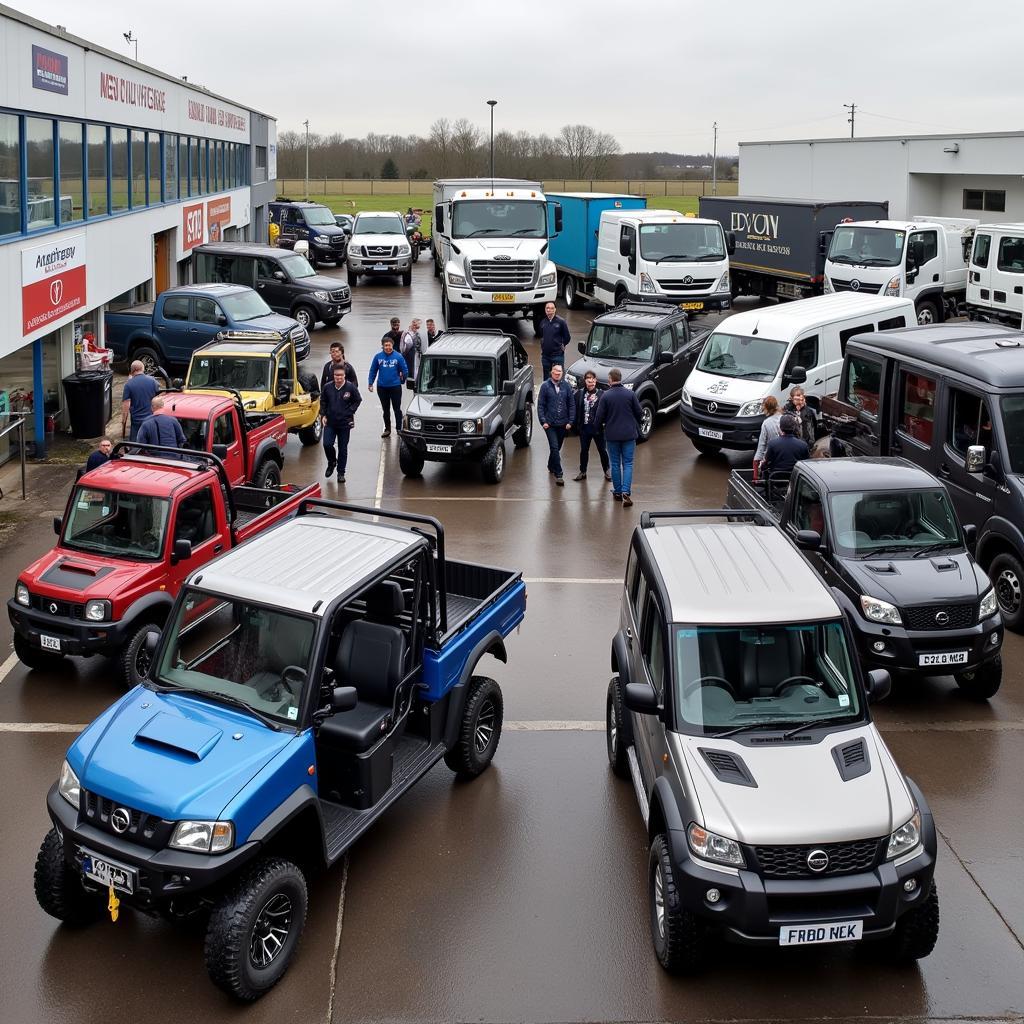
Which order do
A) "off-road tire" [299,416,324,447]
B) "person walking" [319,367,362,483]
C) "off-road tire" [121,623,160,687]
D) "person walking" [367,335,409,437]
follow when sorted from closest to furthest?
"off-road tire" [121,623,160,687], "person walking" [319,367,362,483], "person walking" [367,335,409,437], "off-road tire" [299,416,324,447]

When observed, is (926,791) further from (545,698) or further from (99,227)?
(99,227)

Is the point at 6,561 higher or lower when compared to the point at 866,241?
lower

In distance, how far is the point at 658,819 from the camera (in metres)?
6.40

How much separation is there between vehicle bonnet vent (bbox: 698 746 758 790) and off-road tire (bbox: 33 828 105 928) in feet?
10.6

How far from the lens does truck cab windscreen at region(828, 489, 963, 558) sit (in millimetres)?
9828

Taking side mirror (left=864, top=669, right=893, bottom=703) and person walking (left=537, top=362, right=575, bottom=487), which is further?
person walking (left=537, top=362, right=575, bottom=487)

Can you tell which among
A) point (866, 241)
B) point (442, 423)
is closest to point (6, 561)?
point (442, 423)

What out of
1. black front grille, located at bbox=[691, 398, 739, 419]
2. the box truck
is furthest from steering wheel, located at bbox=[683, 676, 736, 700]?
the box truck

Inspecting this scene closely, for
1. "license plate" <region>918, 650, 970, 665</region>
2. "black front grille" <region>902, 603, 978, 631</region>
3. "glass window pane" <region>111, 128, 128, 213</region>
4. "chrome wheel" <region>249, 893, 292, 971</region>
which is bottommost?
"chrome wheel" <region>249, 893, 292, 971</region>

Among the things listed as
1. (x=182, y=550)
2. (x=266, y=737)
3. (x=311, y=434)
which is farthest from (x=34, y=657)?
(x=311, y=434)

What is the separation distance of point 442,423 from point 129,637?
7165 mm

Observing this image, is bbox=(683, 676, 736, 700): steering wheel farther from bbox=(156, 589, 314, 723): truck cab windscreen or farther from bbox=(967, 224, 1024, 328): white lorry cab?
bbox=(967, 224, 1024, 328): white lorry cab

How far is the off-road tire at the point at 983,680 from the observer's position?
30.8 feet

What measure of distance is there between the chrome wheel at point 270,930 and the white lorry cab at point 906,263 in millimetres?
22929
